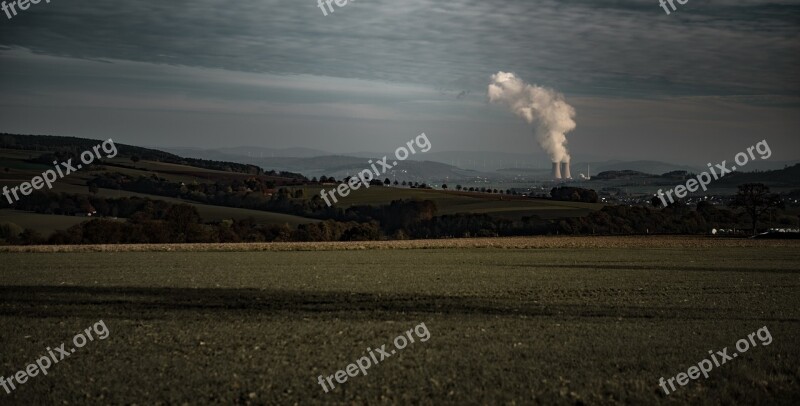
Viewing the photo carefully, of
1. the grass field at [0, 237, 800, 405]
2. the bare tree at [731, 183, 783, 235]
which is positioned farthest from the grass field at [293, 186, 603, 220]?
the grass field at [0, 237, 800, 405]

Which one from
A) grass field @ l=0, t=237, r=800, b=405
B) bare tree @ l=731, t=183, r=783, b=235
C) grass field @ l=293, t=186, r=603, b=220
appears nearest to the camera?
grass field @ l=0, t=237, r=800, b=405

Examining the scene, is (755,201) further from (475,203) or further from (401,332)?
(401,332)

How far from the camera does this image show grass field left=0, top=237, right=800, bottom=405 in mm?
12703

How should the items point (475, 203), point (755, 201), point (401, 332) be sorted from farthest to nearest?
point (475, 203) → point (755, 201) → point (401, 332)

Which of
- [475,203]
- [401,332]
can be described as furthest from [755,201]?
[401,332]

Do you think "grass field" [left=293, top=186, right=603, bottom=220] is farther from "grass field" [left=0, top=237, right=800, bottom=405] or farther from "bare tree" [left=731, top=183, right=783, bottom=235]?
→ "grass field" [left=0, top=237, right=800, bottom=405]

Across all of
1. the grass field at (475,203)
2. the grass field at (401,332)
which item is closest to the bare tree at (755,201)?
the grass field at (475,203)

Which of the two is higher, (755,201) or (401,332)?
(401,332)

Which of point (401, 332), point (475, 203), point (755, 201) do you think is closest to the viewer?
point (401, 332)

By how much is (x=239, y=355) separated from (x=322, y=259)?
3363cm

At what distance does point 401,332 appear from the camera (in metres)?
18.5

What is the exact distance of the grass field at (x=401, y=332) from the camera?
12703 millimetres

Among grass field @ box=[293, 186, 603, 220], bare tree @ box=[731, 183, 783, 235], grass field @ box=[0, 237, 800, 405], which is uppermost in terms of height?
grass field @ box=[0, 237, 800, 405]

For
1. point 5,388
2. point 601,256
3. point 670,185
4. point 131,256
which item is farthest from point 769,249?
point 670,185
